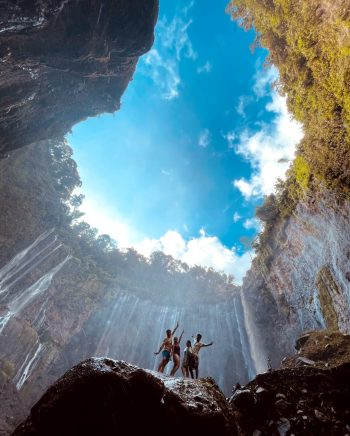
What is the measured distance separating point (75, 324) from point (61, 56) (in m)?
27.0

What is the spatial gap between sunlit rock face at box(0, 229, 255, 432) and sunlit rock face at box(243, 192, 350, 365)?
40.5 feet

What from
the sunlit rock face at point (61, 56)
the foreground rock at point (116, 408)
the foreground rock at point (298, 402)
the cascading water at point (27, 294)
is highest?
the sunlit rock face at point (61, 56)

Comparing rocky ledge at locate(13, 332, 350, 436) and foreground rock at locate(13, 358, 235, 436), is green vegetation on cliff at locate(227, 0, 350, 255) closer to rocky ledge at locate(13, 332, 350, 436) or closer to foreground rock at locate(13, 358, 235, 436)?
rocky ledge at locate(13, 332, 350, 436)

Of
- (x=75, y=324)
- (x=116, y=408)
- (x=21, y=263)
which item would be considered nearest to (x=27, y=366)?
(x=75, y=324)

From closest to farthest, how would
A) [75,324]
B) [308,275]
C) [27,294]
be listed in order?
[308,275]
[27,294]
[75,324]

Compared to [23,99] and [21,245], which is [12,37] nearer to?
[23,99]

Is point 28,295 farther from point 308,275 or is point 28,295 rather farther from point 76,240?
point 308,275

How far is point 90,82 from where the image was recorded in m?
18.1

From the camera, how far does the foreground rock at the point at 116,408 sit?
2842 mm

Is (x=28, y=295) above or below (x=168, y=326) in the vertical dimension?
below

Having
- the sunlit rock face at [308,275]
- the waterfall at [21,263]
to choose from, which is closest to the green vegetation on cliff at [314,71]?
the sunlit rock face at [308,275]

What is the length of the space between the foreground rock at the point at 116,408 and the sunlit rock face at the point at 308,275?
783 centimetres

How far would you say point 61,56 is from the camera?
1460 centimetres

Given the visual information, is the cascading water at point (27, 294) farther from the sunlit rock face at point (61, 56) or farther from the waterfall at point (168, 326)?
the sunlit rock face at point (61, 56)
